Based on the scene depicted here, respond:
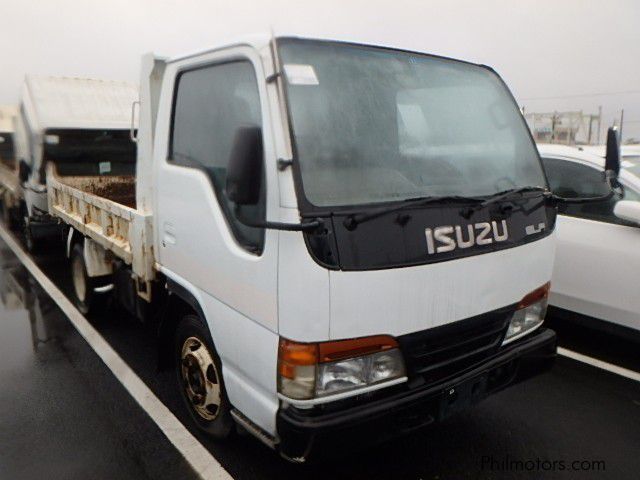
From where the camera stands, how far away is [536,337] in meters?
2.97

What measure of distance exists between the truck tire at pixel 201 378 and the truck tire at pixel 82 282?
2174 mm

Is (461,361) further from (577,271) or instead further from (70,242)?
(70,242)

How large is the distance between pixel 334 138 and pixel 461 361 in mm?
1252

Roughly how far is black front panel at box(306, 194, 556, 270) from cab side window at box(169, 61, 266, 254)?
384mm

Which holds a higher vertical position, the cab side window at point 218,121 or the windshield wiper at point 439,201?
the cab side window at point 218,121

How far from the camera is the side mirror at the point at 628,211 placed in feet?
12.4

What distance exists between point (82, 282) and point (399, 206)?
407 cm

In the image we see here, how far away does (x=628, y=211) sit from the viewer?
3.80 meters

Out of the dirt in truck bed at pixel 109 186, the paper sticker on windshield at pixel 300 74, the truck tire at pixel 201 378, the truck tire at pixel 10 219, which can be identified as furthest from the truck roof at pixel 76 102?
the paper sticker on windshield at pixel 300 74

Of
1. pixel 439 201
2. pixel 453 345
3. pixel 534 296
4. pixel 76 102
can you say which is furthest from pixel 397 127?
pixel 76 102

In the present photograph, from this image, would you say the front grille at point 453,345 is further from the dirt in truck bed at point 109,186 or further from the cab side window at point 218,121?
the dirt in truck bed at point 109,186

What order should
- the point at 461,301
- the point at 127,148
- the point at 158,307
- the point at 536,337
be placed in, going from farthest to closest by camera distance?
the point at 127,148 < the point at 158,307 < the point at 536,337 < the point at 461,301

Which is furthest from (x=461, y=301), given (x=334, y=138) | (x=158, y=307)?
(x=158, y=307)

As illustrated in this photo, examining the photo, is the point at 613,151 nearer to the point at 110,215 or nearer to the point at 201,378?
the point at 201,378
